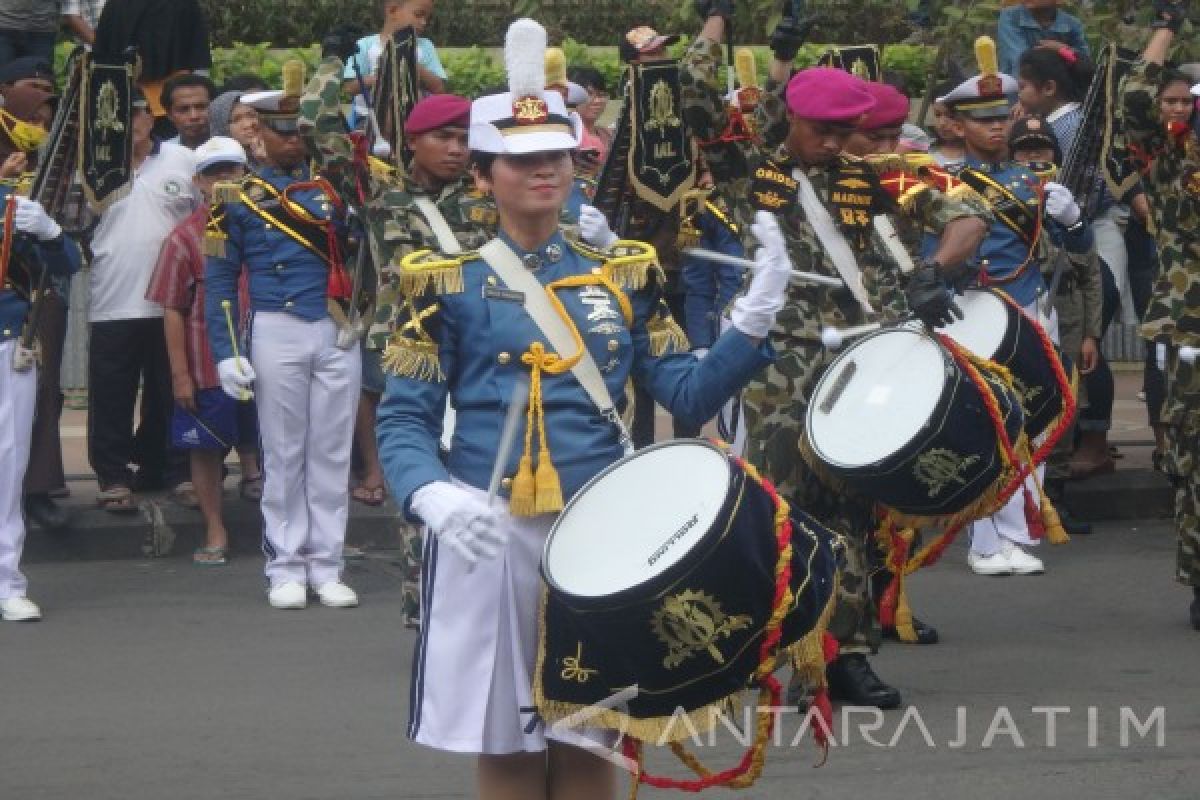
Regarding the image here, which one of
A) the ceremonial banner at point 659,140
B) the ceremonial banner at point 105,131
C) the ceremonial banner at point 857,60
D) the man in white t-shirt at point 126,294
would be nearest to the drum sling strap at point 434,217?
the ceremonial banner at point 659,140

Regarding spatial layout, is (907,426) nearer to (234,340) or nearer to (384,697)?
(384,697)

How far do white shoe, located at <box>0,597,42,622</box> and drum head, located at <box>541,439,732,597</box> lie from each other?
5.09 meters

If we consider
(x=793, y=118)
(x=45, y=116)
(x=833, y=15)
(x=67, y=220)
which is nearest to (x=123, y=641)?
(x=67, y=220)

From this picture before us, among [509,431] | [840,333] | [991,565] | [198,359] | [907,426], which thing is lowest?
[991,565]

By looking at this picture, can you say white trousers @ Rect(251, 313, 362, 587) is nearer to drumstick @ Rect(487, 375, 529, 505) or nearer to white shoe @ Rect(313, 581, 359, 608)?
white shoe @ Rect(313, 581, 359, 608)

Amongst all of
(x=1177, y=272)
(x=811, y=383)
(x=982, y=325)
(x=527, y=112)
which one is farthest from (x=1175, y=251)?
(x=527, y=112)

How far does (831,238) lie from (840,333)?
0.66 meters

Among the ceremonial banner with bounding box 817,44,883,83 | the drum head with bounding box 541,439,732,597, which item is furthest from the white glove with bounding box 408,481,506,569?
the ceremonial banner with bounding box 817,44,883,83

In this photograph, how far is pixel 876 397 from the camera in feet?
24.6

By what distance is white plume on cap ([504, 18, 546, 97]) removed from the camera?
5.53m

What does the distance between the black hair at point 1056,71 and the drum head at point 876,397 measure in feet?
16.0

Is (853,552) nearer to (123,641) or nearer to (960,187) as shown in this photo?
(960,187)

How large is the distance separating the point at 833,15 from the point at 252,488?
26.2 feet

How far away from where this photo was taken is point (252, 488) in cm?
1168
